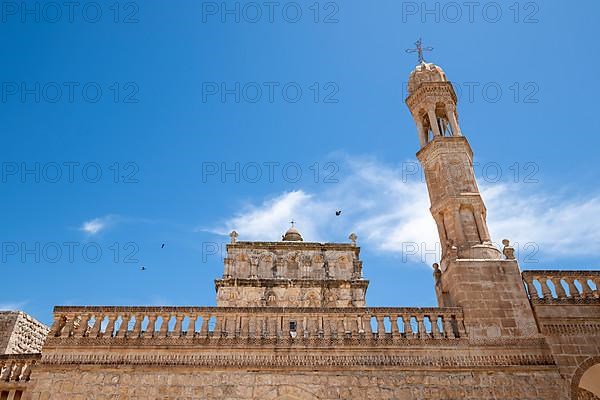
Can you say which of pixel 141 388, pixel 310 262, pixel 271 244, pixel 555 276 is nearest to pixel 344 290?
pixel 310 262

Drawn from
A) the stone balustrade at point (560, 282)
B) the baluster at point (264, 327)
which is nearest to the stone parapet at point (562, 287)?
the stone balustrade at point (560, 282)

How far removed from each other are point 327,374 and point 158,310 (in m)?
3.92

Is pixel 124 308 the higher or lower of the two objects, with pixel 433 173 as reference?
lower

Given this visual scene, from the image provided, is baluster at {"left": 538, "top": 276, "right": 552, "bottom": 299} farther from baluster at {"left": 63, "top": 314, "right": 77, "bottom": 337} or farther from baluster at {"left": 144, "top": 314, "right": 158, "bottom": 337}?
baluster at {"left": 63, "top": 314, "right": 77, "bottom": 337}

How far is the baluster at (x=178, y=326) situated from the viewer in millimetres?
9559

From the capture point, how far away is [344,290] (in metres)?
26.9

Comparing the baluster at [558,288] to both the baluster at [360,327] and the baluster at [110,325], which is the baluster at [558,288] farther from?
the baluster at [110,325]

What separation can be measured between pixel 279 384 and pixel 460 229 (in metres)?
6.18

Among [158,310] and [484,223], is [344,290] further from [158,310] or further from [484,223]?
[158,310]

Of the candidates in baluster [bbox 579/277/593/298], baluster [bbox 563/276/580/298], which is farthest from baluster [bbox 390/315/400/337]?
baluster [bbox 579/277/593/298]

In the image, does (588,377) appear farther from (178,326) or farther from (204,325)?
(178,326)

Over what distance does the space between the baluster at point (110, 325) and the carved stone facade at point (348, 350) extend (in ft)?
0.08

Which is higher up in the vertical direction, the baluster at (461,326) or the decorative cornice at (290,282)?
the decorative cornice at (290,282)

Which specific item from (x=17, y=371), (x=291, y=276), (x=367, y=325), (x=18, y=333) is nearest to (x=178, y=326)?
(x=17, y=371)
